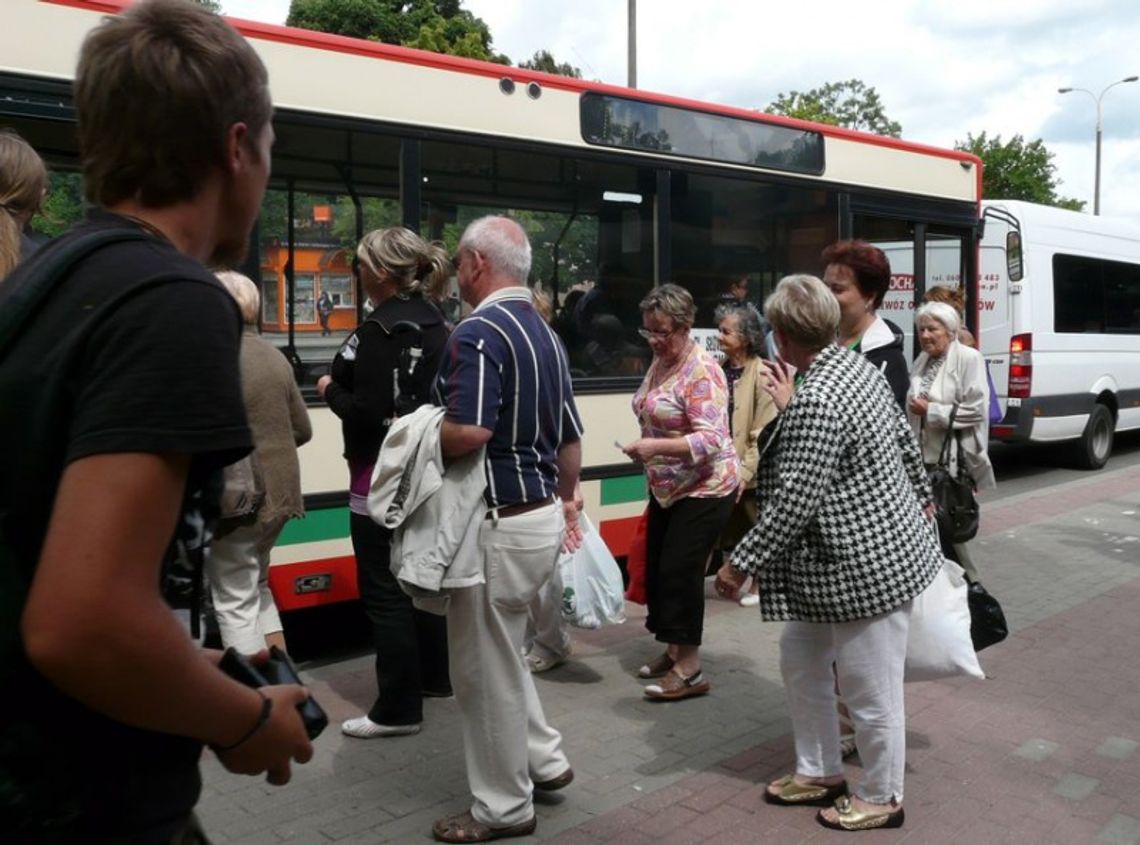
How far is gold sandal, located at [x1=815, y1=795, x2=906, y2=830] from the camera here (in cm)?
379

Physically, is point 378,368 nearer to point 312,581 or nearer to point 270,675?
point 312,581

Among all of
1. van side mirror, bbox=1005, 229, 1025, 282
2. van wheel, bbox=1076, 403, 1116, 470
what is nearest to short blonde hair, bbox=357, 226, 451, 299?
van side mirror, bbox=1005, 229, 1025, 282

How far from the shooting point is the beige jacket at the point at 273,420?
4633mm

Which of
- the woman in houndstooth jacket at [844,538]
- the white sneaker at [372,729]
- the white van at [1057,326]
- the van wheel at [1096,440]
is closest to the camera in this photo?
the woman in houndstooth jacket at [844,538]

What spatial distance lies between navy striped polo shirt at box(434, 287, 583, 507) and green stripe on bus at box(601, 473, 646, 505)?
9.26 ft

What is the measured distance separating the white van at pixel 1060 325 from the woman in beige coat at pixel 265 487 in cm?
840

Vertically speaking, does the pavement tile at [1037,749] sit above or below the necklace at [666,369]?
below

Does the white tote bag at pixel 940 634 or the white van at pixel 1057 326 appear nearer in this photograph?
the white tote bag at pixel 940 634

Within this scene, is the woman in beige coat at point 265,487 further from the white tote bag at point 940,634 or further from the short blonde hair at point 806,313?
the white tote bag at point 940,634

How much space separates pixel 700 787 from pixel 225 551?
2.12 m

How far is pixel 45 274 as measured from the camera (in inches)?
49.4

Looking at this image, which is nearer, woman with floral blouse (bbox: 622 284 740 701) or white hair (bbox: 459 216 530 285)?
white hair (bbox: 459 216 530 285)

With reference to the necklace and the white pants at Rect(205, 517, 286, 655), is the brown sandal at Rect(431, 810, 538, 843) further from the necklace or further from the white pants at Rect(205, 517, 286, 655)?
the necklace

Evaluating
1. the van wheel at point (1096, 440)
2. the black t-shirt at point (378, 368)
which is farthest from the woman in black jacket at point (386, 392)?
the van wheel at point (1096, 440)
